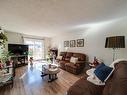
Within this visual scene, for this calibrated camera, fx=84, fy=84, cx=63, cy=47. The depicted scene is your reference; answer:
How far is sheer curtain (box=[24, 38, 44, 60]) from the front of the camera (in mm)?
7258

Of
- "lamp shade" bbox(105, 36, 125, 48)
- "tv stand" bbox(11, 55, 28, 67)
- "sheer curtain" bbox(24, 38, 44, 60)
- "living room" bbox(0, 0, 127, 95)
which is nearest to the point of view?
"living room" bbox(0, 0, 127, 95)

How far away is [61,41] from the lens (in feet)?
22.3

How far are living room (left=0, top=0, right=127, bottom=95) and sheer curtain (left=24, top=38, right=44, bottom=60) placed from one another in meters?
0.77

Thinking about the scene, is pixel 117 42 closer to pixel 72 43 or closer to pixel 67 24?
pixel 67 24

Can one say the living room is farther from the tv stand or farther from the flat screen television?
the tv stand

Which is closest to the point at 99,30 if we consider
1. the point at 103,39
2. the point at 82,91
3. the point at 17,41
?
the point at 103,39

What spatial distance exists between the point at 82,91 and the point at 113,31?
2953mm

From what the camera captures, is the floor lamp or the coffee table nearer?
the floor lamp

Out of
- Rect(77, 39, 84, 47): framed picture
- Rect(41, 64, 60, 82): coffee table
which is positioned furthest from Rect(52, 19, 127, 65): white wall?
Rect(41, 64, 60, 82): coffee table

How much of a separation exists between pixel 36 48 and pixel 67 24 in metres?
4.81

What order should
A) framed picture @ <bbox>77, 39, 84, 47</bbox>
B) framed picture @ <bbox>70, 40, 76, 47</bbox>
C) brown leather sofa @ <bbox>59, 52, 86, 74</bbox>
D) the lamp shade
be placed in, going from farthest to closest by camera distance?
1. framed picture @ <bbox>70, 40, 76, 47</bbox>
2. framed picture @ <bbox>77, 39, 84, 47</bbox>
3. brown leather sofa @ <bbox>59, 52, 86, 74</bbox>
4. the lamp shade

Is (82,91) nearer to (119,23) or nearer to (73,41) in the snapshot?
(119,23)

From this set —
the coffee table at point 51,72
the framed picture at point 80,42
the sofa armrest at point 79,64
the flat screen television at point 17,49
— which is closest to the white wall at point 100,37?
the framed picture at point 80,42

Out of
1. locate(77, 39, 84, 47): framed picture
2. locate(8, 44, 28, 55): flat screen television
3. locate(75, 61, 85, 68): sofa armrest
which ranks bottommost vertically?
locate(75, 61, 85, 68): sofa armrest
